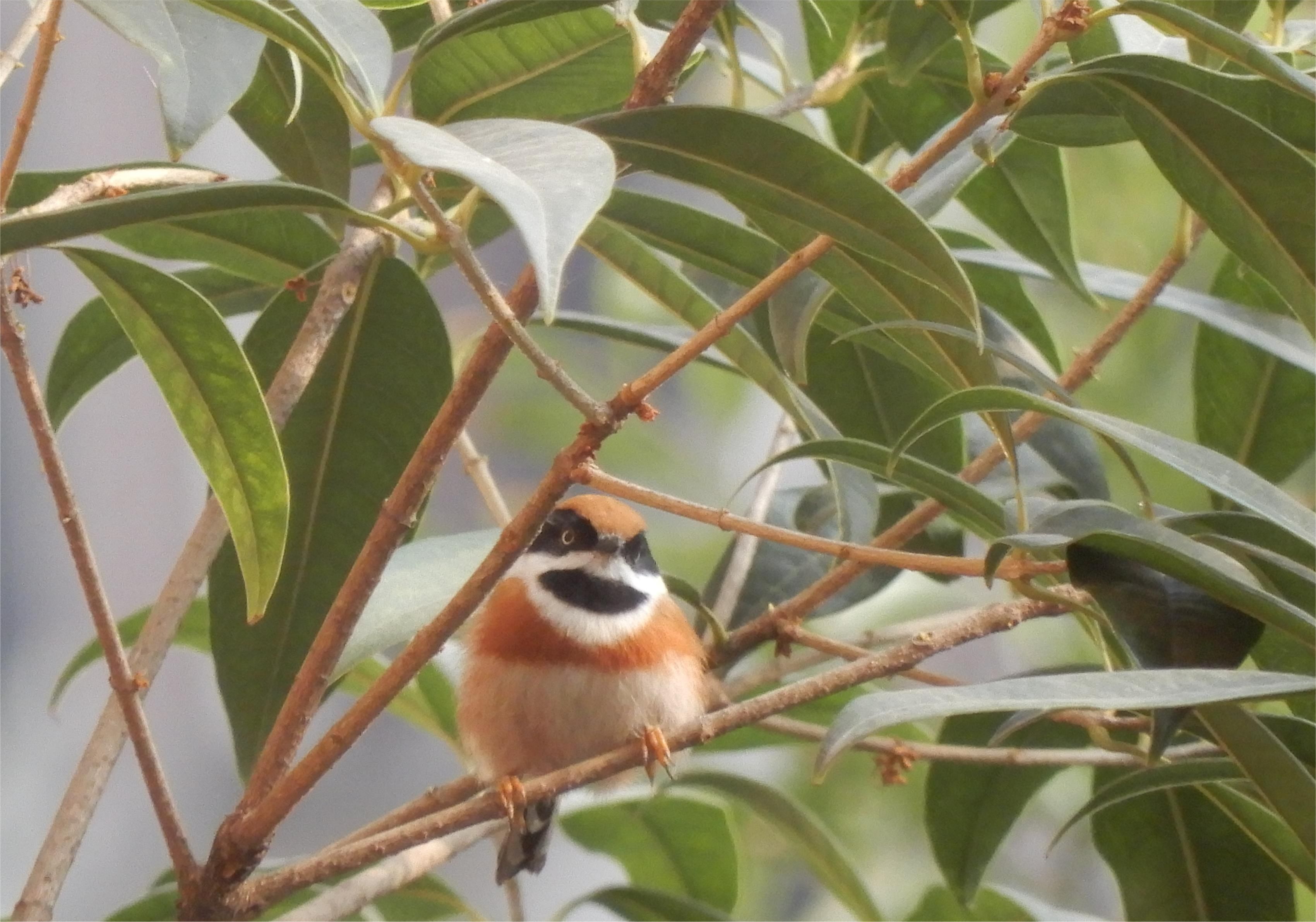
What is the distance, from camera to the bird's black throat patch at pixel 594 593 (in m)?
1.46

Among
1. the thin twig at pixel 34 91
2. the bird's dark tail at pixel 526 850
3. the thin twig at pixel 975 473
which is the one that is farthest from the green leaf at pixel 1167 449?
the bird's dark tail at pixel 526 850

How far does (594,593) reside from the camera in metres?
1.47

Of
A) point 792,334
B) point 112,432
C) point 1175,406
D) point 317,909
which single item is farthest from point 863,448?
point 112,432

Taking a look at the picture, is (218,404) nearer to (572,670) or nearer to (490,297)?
(490,297)

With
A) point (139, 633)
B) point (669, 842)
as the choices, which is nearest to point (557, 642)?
point (669, 842)

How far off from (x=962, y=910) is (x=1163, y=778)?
48 cm

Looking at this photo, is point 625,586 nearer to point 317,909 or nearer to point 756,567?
point 756,567

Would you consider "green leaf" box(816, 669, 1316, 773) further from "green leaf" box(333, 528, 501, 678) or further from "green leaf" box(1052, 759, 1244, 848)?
"green leaf" box(333, 528, 501, 678)

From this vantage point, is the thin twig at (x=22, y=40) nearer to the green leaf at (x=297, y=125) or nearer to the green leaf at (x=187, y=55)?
the green leaf at (x=187, y=55)

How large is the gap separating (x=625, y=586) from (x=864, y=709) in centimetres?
82

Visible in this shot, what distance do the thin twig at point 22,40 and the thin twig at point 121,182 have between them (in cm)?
7

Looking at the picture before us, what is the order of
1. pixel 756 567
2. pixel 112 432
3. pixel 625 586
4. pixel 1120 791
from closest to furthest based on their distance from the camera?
pixel 1120 791, pixel 756 567, pixel 625 586, pixel 112 432

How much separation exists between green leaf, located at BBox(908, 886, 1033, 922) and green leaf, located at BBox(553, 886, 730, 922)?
0.24 m

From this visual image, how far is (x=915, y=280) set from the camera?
0.90 m
